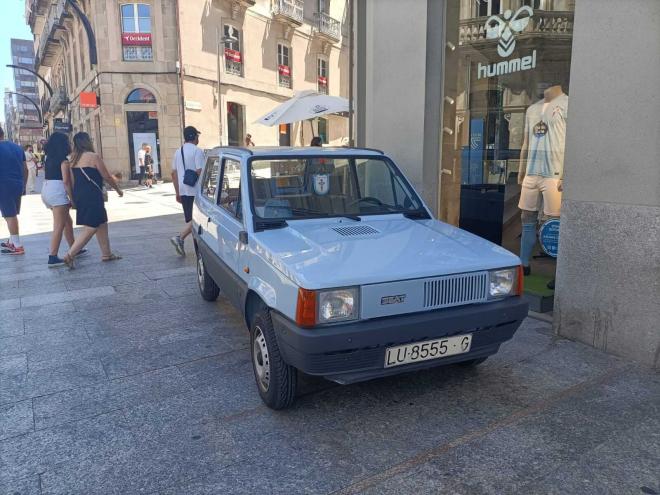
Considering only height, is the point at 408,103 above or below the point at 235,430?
above

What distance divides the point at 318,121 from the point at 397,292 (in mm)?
30170

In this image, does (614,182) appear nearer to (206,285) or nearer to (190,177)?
(206,285)

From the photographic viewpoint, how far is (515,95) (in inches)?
234

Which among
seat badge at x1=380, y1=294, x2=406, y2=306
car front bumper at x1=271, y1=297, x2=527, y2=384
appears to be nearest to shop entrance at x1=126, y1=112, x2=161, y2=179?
car front bumper at x1=271, y1=297, x2=527, y2=384

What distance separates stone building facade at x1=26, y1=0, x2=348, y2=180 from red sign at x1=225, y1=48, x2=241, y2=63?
5 centimetres

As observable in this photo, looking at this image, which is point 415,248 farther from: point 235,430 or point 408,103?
point 408,103

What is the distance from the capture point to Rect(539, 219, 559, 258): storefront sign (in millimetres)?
5223

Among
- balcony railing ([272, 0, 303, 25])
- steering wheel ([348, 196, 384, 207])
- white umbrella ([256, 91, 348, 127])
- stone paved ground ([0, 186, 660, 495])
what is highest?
balcony railing ([272, 0, 303, 25])

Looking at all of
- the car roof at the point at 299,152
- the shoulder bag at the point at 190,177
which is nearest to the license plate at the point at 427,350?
the car roof at the point at 299,152

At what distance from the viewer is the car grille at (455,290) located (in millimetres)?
3020

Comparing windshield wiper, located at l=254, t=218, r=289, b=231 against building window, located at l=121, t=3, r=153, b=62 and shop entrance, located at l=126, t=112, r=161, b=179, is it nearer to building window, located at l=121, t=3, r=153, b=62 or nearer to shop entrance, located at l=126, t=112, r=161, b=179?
shop entrance, located at l=126, t=112, r=161, b=179

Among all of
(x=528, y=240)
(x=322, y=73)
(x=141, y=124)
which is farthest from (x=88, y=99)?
(x=528, y=240)

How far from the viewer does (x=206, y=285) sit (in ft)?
18.1

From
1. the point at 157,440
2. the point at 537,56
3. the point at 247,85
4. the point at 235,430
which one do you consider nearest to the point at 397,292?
the point at 235,430
